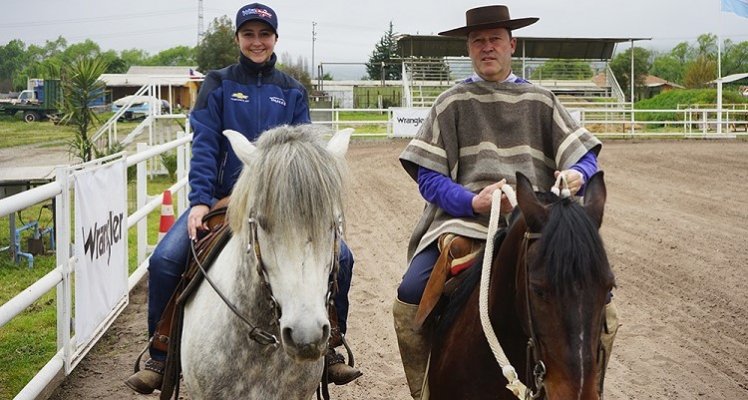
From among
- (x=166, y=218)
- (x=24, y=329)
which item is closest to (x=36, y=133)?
(x=166, y=218)

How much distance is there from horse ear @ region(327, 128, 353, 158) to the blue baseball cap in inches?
38.8

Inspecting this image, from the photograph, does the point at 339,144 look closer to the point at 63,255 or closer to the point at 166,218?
the point at 63,255

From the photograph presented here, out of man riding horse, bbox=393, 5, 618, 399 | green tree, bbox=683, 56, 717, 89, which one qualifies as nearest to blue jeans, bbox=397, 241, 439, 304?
man riding horse, bbox=393, 5, 618, 399

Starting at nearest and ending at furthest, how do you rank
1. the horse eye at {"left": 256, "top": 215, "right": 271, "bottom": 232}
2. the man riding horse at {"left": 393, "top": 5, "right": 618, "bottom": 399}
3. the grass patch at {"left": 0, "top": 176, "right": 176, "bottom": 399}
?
the horse eye at {"left": 256, "top": 215, "right": 271, "bottom": 232} → the man riding horse at {"left": 393, "top": 5, "right": 618, "bottom": 399} → the grass patch at {"left": 0, "top": 176, "right": 176, "bottom": 399}

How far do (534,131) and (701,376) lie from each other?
9.57 feet

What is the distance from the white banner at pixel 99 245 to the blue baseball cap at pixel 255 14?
206 cm

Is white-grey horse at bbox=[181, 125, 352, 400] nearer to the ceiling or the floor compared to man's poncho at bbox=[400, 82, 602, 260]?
nearer to the floor

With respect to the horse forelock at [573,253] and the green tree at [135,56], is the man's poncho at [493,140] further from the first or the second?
the green tree at [135,56]

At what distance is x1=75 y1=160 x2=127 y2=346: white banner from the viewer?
525 cm

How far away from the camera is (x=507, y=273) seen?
284 cm

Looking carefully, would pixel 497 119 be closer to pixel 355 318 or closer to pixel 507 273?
pixel 507 273

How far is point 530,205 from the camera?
8.29ft

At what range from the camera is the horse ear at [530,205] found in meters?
2.52

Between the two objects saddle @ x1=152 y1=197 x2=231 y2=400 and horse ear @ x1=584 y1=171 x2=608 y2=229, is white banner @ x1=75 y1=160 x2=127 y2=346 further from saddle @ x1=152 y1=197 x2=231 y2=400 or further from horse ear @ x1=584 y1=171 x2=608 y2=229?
horse ear @ x1=584 y1=171 x2=608 y2=229
